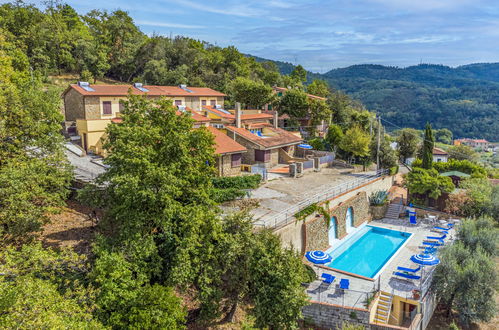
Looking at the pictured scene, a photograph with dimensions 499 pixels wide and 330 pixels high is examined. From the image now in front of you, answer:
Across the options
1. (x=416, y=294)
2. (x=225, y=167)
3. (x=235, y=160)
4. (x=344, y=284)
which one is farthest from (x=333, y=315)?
(x=235, y=160)

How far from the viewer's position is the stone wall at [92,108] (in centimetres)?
Result: 3592

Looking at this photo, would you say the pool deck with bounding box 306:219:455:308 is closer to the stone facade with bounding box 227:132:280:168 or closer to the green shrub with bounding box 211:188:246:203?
the green shrub with bounding box 211:188:246:203

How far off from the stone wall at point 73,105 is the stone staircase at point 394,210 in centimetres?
3362

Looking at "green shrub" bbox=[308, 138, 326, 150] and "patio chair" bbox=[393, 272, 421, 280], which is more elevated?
"green shrub" bbox=[308, 138, 326, 150]

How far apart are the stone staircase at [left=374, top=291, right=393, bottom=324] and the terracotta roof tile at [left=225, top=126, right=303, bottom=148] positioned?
1988 centimetres

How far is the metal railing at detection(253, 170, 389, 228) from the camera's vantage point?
23.1m

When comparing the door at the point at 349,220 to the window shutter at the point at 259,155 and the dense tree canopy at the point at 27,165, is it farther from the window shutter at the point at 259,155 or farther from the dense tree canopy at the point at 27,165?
the dense tree canopy at the point at 27,165

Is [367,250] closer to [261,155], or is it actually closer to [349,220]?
[349,220]

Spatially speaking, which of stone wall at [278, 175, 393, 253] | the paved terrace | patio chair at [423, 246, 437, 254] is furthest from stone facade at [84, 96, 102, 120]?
patio chair at [423, 246, 437, 254]

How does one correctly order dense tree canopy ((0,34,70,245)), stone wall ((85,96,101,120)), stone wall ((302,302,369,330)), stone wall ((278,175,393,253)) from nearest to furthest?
dense tree canopy ((0,34,70,245)), stone wall ((302,302,369,330)), stone wall ((278,175,393,253)), stone wall ((85,96,101,120))

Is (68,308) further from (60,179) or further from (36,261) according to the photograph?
(60,179)

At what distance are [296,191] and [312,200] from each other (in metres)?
3.13

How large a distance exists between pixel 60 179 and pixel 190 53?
62285 millimetres

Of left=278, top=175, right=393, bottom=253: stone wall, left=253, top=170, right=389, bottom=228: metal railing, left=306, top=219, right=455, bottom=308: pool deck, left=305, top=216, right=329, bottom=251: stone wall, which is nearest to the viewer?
left=306, top=219, right=455, bottom=308: pool deck
